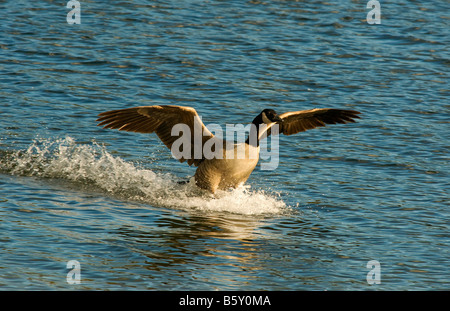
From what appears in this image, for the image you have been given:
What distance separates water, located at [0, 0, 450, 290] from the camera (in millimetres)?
7988

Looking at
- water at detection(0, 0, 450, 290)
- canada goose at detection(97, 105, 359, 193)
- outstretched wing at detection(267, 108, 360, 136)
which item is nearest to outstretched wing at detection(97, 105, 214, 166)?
canada goose at detection(97, 105, 359, 193)

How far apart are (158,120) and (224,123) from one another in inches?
145

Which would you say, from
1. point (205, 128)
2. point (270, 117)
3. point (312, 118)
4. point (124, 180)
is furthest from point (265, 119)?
point (124, 180)

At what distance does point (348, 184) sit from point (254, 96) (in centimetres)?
457

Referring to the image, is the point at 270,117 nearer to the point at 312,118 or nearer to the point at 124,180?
the point at 312,118

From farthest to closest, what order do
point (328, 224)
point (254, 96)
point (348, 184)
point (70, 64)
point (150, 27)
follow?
1. point (150, 27)
2. point (70, 64)
3. point (254, 96)
4. point (348, 184)
5. point (328, 224)

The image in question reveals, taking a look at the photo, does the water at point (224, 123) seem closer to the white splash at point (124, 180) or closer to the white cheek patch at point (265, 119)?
the white splash at point (124, 180)

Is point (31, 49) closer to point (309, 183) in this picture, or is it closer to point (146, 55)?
point (146, 55)

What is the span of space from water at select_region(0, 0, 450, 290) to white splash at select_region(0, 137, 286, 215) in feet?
0.11

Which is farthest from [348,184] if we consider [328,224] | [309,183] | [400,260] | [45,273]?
[45,273]

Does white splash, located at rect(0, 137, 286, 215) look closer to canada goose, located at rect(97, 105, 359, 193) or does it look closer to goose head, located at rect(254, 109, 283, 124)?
canada goose, located at rect(97, 105, 359, 193)

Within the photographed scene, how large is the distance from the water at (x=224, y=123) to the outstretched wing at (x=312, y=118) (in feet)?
3.15

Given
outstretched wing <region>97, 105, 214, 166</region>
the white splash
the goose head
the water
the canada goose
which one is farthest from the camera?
the white splash

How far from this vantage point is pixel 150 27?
19.1m
